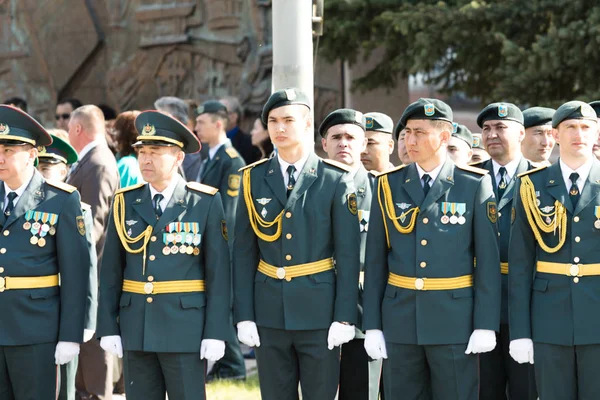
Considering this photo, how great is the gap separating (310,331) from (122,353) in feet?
3.23

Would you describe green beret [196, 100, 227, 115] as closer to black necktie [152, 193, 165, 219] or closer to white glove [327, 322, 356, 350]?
black necktie [152, 193, 165, 219]

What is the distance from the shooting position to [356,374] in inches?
227

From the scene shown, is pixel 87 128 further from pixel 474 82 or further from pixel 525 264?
pixel 474 82

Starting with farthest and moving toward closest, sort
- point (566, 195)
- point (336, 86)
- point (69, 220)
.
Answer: point (336, 86) → point (69, 220) → point (566, 195)

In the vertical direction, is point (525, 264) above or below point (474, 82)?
below

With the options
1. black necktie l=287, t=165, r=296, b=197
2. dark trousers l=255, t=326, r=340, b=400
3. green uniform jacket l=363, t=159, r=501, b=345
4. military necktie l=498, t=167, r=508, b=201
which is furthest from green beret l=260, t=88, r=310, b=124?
military necktie l=498, t=167, r=508, b=201

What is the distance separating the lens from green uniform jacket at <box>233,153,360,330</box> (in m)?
5.19

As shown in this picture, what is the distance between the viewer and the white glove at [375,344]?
16.7 feet

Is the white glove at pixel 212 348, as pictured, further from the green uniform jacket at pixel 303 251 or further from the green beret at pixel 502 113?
the green beret at pixel 502 113

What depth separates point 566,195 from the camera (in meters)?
5.02

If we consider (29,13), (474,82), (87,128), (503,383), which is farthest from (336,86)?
(503,383)

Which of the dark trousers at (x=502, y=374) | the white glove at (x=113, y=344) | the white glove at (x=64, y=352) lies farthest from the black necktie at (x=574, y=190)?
the white glove at (x=64, y=352)

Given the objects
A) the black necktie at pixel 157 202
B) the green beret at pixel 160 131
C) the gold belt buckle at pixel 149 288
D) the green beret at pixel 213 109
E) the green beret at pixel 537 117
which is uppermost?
the green beret at pixel 213 109

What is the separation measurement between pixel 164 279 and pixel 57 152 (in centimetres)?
171
